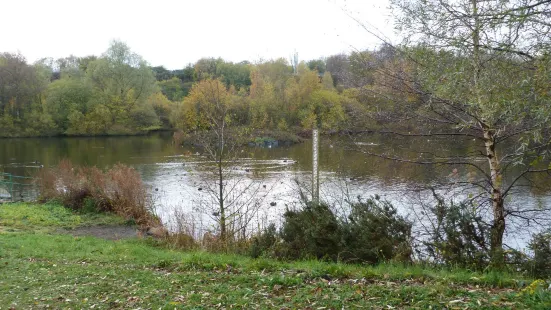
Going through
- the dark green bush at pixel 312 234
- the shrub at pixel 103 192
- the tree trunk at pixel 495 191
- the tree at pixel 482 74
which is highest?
the tree at pixel 482 74

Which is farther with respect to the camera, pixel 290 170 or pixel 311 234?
pixel 290 170

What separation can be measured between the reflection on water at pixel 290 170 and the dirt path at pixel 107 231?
1.69 m

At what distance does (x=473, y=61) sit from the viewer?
5340 millimetres

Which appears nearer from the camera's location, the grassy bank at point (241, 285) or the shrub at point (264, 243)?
the grassy bank at point (241, 285)

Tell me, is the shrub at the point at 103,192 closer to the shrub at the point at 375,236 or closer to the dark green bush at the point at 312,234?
the dark green bush at the point at 312,234

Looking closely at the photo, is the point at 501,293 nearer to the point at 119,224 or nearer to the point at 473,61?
the point at 473,61

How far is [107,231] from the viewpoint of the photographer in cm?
1458

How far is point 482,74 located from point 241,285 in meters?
4.23

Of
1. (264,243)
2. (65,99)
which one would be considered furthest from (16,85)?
(264,243)

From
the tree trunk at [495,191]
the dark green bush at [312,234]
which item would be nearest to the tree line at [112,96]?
the dark green bush at [312,234]

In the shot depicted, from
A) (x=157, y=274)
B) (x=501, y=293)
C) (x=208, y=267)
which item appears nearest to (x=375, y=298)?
(x=501, y=293)

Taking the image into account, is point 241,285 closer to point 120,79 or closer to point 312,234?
point 312,234

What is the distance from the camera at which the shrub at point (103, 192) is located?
647 inches

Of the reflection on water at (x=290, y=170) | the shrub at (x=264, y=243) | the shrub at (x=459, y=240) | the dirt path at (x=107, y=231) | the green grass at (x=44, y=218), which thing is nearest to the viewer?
the shrub at (x=459, y=240)
